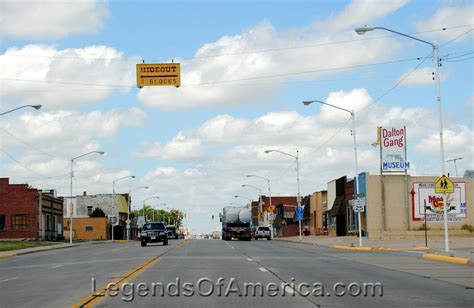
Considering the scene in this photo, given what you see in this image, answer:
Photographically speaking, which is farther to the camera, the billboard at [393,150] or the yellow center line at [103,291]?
the billboard at [393,150]

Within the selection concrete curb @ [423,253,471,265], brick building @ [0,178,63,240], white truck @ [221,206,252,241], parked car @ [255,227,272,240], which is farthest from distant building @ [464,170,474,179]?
concrete curb @ [423,253,471,265]

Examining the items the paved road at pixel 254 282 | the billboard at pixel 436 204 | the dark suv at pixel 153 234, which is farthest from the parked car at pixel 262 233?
the paved road at pixel 254 282

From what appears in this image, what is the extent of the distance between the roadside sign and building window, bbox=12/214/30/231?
194ft

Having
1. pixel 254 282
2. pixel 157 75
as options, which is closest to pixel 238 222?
pixel 157 75

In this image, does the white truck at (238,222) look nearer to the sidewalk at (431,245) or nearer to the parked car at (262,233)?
the parked car at (262,233)

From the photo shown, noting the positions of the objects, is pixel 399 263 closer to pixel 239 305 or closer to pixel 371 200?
pixel 239 305

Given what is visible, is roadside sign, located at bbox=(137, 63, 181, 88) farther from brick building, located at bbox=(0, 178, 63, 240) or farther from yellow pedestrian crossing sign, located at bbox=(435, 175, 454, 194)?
brick building, located at bbox=(0, 178, 63, 240)

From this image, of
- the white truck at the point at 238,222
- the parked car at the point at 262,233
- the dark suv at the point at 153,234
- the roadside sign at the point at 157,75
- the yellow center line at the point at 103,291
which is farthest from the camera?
the parked car at the point at 262,233

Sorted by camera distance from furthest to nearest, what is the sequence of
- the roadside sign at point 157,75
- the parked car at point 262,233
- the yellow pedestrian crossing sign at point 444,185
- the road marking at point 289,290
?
the parked car at point 262,233 < the yellow pedestrian crossing sign at point 444,185 < the roadside sign at point 157,75 < the road marking at point 289,290

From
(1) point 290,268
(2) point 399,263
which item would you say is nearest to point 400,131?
(2) point 399,263

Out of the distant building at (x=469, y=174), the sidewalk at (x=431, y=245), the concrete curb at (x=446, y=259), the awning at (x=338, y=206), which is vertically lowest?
the sidewalk at (x=431, y=245)

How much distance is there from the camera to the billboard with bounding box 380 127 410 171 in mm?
65750

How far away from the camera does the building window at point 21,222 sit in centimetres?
8438

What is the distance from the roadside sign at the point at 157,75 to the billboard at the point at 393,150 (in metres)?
38.9
